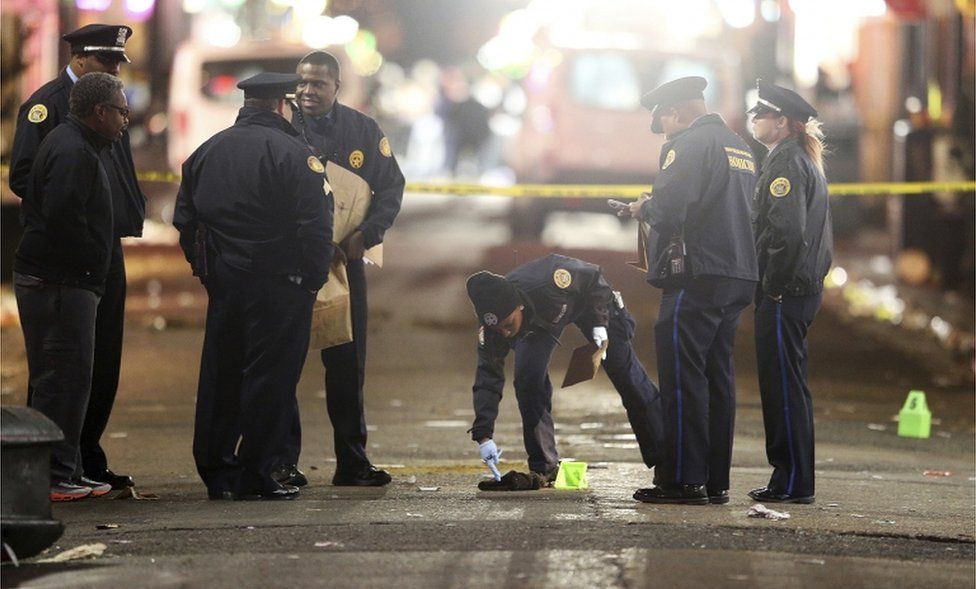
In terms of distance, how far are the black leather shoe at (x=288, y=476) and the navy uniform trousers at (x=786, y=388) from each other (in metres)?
2.15

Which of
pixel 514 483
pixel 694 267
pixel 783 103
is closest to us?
pixel 694 267

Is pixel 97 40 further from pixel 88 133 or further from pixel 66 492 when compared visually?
pixel 66 492

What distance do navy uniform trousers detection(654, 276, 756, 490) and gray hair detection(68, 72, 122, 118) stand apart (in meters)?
2.56

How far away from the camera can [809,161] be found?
331 inches

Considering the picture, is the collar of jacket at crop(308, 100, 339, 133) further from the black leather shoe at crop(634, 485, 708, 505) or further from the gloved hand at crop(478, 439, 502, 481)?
the black leather shoe at crop(634, 485, 708, 505)

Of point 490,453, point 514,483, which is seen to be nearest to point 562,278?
point 490,453

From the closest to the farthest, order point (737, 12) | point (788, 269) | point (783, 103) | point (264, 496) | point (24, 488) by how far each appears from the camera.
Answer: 1. point (24, 488)
2. point (264, 496)
3. point (788, 269)
4. point (783, 103)
5. point (737, 12)

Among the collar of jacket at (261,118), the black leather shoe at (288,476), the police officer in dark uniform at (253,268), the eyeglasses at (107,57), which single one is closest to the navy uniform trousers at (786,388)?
the police officer in dark uniform at (253,268)

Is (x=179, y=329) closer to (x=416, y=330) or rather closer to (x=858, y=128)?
(x=416, y=330)

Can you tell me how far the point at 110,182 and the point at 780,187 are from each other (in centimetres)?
296

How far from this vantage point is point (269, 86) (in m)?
8.04

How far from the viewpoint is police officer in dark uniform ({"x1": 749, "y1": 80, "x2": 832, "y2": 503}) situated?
830 centimetres

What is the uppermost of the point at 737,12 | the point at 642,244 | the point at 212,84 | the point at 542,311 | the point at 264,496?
the point at 737,12

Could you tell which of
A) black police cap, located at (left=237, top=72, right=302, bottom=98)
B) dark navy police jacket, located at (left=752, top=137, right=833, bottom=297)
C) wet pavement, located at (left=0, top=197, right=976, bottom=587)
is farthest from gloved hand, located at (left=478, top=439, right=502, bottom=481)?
black police cap, located at (left=237, top=72, right=302, bottom=98)
